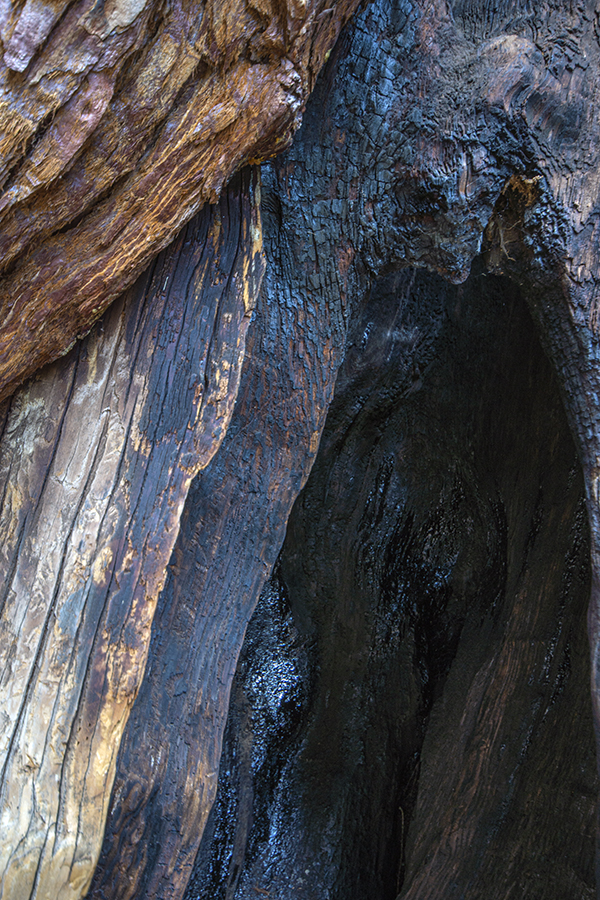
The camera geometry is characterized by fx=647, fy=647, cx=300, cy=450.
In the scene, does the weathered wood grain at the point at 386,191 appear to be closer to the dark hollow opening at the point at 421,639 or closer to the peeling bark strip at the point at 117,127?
the peeling bark strip at the point at 117,127

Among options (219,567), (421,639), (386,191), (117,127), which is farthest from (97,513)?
(421,639)

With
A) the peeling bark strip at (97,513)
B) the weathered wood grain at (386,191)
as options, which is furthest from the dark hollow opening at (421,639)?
the peeling bark strip at (97,513)

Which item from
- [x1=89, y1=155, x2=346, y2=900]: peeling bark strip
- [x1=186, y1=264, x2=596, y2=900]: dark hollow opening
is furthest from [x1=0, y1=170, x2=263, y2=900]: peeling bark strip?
[x1=186, y1=264, x2=596, y2=900]: dark hollow opening

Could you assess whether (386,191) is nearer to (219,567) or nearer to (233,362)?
(233,362)

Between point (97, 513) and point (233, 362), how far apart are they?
0.37 m

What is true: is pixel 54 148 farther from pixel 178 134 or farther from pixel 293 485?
pixel 293 485

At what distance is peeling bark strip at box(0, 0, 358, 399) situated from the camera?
0.90 meters

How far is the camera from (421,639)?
2.21 meters

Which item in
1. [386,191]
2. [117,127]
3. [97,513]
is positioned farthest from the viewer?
[386,191]

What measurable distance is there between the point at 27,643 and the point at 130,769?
32 centimetres

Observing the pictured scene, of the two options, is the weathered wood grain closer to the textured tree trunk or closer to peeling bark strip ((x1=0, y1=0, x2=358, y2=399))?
the textured tree trunk

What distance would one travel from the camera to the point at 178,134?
1031mm

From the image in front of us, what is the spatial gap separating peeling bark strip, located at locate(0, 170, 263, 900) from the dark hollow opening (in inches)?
26.1

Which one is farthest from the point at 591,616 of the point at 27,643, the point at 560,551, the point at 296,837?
the point at 296,837
